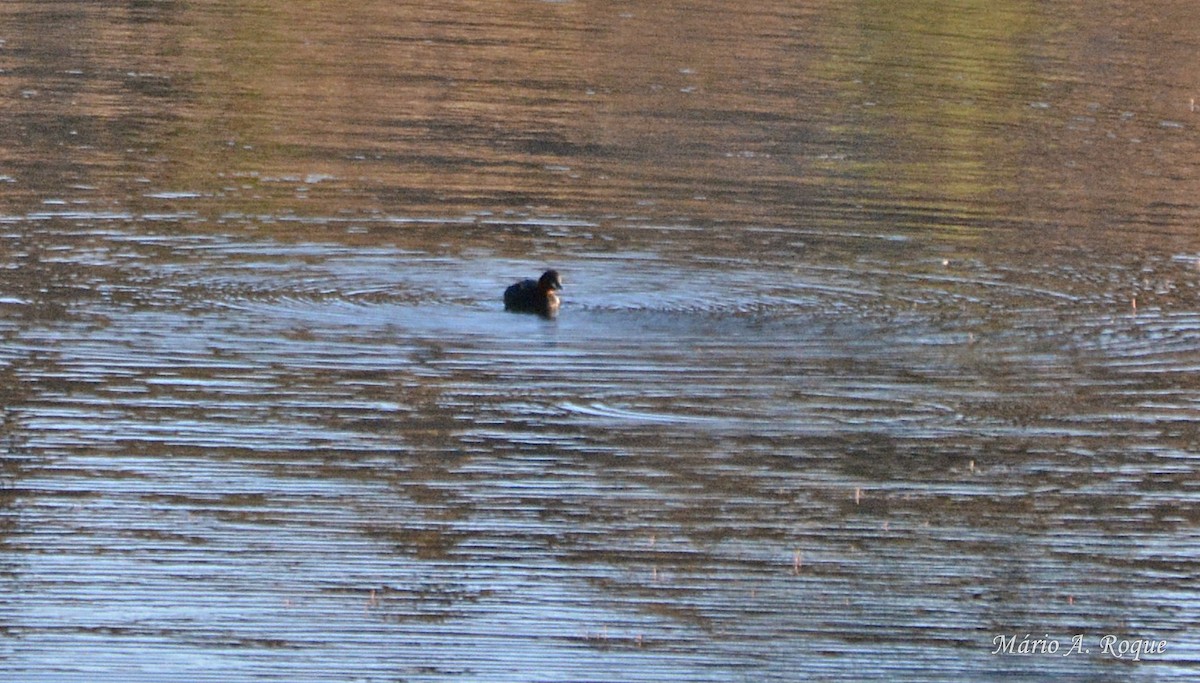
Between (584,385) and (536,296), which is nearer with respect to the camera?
(584,385)

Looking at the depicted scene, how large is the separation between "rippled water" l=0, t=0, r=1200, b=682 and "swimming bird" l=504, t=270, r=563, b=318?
0.11m

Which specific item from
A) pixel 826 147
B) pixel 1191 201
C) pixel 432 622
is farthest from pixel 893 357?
pixel 826 147

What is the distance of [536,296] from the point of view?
13.3 meters

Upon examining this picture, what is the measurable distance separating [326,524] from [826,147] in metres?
12.0

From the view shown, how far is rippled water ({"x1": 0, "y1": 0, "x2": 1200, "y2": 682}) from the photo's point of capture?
851cm

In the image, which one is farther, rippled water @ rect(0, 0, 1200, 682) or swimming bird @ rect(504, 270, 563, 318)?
swimming bird @ rect(504, 270, 563, 318)

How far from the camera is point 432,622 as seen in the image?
8.37 m

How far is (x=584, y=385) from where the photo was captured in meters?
11.8

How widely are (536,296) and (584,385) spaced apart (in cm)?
157

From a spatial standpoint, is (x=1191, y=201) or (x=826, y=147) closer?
(x=1191, y=201)

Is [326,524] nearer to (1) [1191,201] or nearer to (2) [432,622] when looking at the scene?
(2) [432,622]

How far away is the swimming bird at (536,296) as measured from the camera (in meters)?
13.2

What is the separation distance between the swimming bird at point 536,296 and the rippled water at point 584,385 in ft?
0.36

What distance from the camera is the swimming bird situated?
1323 centimetres
